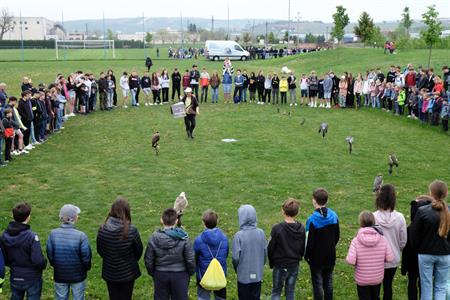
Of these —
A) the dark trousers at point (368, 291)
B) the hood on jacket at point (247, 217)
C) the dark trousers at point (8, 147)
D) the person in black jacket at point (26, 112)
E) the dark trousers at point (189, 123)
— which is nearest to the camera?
the hood on jacket at point (247, 217)

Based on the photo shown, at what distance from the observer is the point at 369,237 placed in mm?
6324

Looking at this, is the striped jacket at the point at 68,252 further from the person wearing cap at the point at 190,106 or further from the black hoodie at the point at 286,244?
the person wearing cap at the point at 190,106

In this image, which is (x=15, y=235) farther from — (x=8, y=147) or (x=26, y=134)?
(x=26, y=134)

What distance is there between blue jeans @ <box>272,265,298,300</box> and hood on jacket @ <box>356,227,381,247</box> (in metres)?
0.91

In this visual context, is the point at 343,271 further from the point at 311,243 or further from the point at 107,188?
the point at 107,188

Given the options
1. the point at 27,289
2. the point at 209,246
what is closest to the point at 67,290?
the point at 27,289

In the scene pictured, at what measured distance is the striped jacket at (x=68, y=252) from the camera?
6246 mm

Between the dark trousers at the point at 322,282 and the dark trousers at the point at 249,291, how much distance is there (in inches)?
32.3

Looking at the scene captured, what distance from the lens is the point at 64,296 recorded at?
646 centimetres

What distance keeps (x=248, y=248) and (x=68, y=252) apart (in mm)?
2154

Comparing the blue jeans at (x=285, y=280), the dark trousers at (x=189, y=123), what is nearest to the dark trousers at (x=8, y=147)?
the dark trousers at (x=189, y=123)

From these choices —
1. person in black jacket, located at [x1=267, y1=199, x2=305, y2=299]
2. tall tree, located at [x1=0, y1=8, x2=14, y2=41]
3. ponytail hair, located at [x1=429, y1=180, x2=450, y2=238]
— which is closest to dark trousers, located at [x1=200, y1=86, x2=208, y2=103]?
person in black jacket, located at [x1=267, y1=199, x2=305, y2=299]

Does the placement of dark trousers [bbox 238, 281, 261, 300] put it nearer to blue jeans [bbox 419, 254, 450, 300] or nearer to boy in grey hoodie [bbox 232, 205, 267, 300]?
boy in grey hoodie [bbox 232, 205, 267, 300]

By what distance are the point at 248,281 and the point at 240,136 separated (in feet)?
41.6
